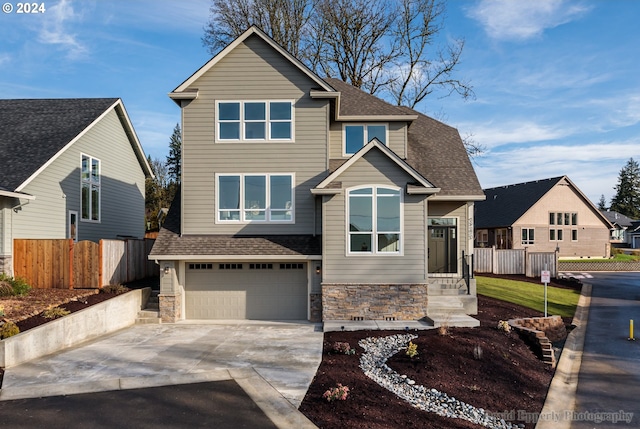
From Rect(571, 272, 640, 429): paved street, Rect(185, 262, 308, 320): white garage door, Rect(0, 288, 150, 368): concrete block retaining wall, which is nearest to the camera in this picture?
Rect(571, 272, 640, 429): paved street

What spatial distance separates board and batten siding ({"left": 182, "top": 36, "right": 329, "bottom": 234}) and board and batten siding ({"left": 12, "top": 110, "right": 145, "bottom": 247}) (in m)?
4.88

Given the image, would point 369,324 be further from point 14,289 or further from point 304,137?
point 14,289

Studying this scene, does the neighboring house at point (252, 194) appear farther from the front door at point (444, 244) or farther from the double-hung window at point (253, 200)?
the front door at point (444, 244)

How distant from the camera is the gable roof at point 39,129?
563 inches

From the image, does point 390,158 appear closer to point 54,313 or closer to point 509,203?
point 54,313

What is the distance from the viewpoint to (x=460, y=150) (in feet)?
59.6

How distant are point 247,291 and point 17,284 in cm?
648

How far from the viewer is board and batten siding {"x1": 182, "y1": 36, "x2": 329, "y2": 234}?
47.6ft

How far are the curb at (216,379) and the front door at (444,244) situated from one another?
938 centimetres

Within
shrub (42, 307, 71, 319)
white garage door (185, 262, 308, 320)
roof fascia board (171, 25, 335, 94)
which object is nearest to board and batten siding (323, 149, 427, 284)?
white garage door (185, 262, 308, 320)

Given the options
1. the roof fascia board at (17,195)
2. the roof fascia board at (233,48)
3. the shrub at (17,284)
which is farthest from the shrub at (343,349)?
the roof fascia board at (17,195)

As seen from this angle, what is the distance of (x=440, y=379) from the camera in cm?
826

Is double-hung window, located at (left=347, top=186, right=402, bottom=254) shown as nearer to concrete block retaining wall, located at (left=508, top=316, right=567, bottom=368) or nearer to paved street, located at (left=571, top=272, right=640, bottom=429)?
concrete block retaining wall, located at (left=508, top=316, right=567, bottom=368)

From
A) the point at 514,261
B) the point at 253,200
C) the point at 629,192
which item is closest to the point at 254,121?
the point at 253,200
